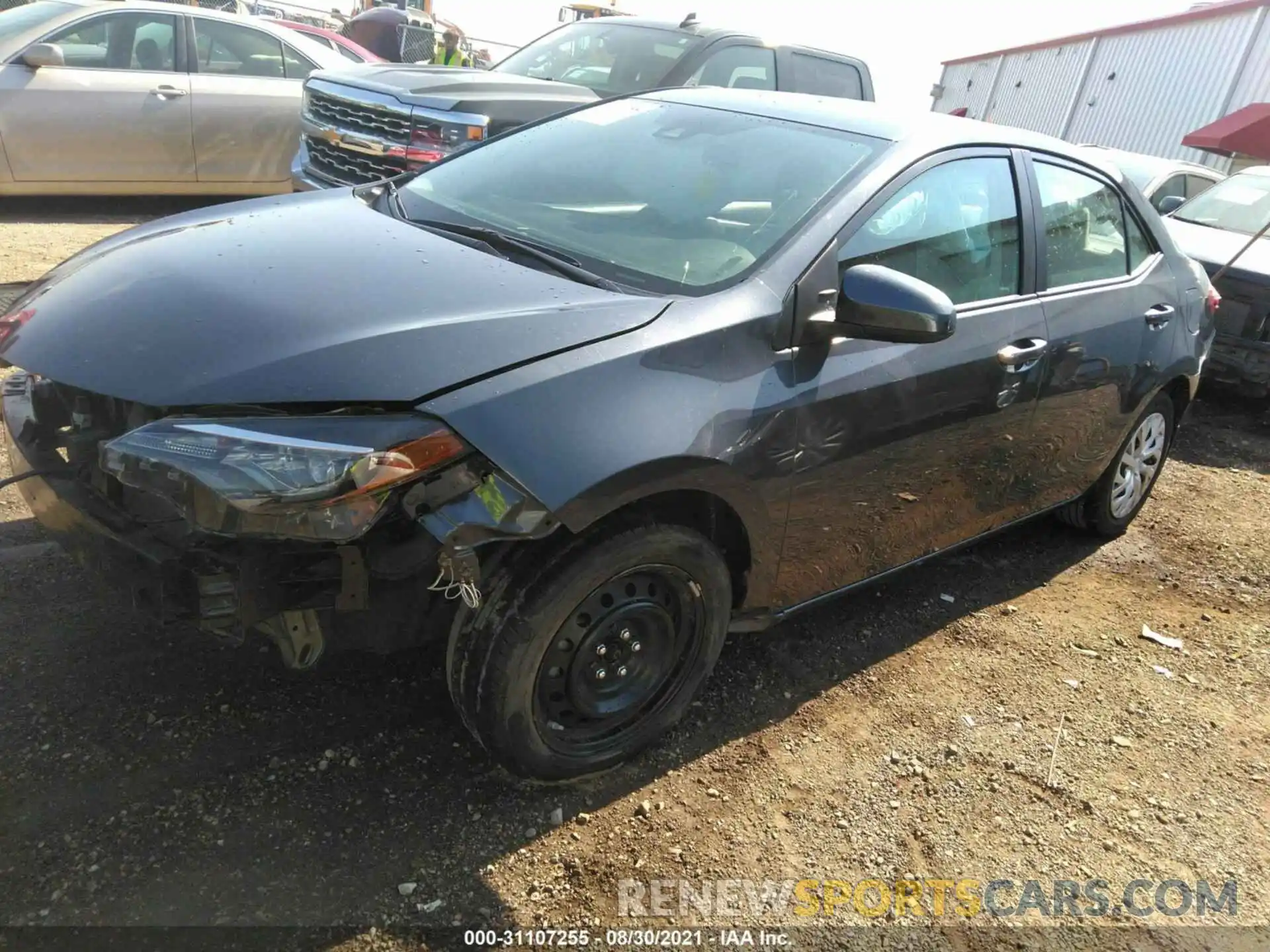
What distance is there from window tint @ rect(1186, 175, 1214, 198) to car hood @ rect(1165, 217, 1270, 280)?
182cm

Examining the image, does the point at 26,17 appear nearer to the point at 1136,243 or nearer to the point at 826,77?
the point at 826,77

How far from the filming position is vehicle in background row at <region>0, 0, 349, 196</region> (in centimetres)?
686

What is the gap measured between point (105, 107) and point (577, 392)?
6748 mm

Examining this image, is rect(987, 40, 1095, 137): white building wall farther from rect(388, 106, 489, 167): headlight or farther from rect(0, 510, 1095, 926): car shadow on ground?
rect(0, 510, 1095, 926): car shadow on ground

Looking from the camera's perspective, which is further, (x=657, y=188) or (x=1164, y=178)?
(x=1164, y=178)

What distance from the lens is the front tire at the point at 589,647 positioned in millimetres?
2232

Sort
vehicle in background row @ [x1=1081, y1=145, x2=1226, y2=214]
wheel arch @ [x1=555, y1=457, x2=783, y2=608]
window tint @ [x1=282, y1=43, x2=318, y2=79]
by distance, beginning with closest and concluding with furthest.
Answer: wheel arch @ [x1=555, y1=457, x2=783, y2=608], window tint @ [x1=282, y1=43, x2=318, y2=79], vehicle in background row @ [x1=1081, y1=145, x2=1226, y2=214]

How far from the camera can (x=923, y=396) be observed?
2.91 m

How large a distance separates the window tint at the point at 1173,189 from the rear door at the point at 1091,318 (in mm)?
5189

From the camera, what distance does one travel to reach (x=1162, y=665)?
11.9 feet

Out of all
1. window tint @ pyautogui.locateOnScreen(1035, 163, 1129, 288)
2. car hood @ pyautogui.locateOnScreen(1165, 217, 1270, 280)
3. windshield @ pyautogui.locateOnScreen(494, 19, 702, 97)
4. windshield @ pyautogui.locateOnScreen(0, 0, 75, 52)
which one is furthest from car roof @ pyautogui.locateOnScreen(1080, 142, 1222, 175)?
windshield @ pyautogui.locateOnScreen(0, 0, 75, 52)

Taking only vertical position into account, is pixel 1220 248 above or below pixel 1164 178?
below

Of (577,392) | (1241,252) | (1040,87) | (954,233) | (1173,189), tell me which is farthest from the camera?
(1040,87)

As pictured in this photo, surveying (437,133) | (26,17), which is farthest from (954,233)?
(26,17)
